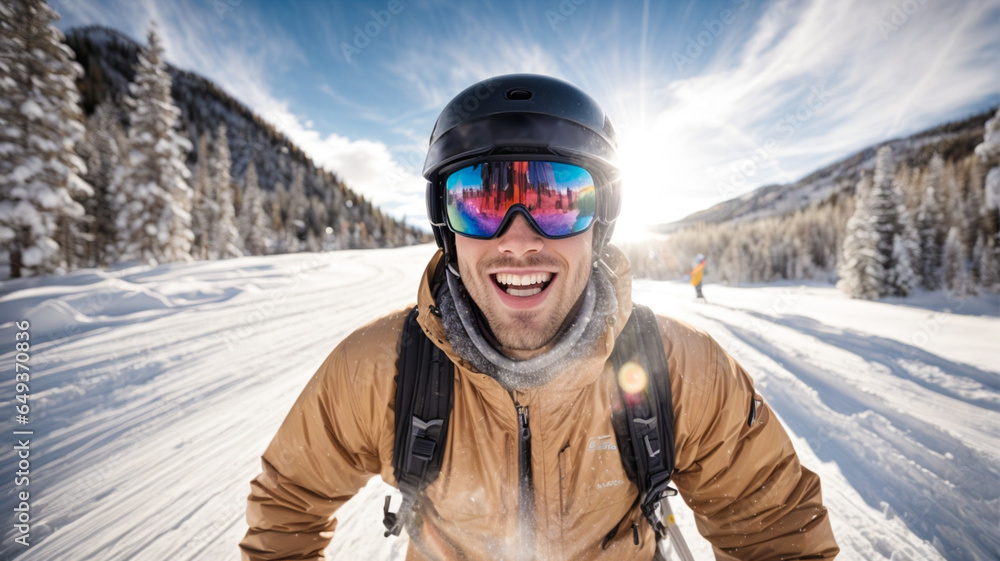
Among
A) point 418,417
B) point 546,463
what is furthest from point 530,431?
point 418,417

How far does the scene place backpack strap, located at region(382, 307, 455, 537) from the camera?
184 cm

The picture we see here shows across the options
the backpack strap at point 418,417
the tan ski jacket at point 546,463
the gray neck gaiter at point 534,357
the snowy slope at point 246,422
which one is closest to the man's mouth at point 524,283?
the gray neck gaiter at point 534,357

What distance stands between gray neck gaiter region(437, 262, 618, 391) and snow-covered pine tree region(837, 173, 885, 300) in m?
30.5

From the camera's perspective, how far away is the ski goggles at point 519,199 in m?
2.18

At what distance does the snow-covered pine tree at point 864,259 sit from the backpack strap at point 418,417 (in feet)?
102

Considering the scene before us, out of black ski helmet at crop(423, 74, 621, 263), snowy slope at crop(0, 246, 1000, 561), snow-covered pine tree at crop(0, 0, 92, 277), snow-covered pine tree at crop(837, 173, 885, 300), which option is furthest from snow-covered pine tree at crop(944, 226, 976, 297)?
snow-covered pine tree at crop(0, 0, 92, 277)

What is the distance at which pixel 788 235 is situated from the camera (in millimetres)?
52688

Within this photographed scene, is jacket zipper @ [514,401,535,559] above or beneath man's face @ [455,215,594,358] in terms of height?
beneath

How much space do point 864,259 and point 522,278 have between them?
3113cm

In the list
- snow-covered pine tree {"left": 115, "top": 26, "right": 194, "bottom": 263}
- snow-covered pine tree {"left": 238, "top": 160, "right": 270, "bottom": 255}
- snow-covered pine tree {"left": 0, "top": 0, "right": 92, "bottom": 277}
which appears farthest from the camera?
snow-covered pine tree {"left": 238, "top": 160, "right": 270, "bottom": 255}

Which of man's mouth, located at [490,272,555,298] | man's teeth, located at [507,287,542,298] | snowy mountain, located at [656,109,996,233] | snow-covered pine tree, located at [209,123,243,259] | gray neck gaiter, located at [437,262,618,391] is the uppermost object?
snowy mountain, located at [656,109,996,233]

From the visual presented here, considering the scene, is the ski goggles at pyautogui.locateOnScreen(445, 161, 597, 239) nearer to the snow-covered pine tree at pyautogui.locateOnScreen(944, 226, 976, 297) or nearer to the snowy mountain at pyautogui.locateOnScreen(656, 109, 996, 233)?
the snow-covered pine tree at pyautogui.locateOnScreen(944, 226, 976, 297)

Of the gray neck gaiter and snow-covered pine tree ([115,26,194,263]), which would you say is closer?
the gray neck gaiter

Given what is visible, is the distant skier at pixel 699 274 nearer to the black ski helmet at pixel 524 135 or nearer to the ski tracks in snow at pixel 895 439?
the ski tracks in snow at pixel 895 439
